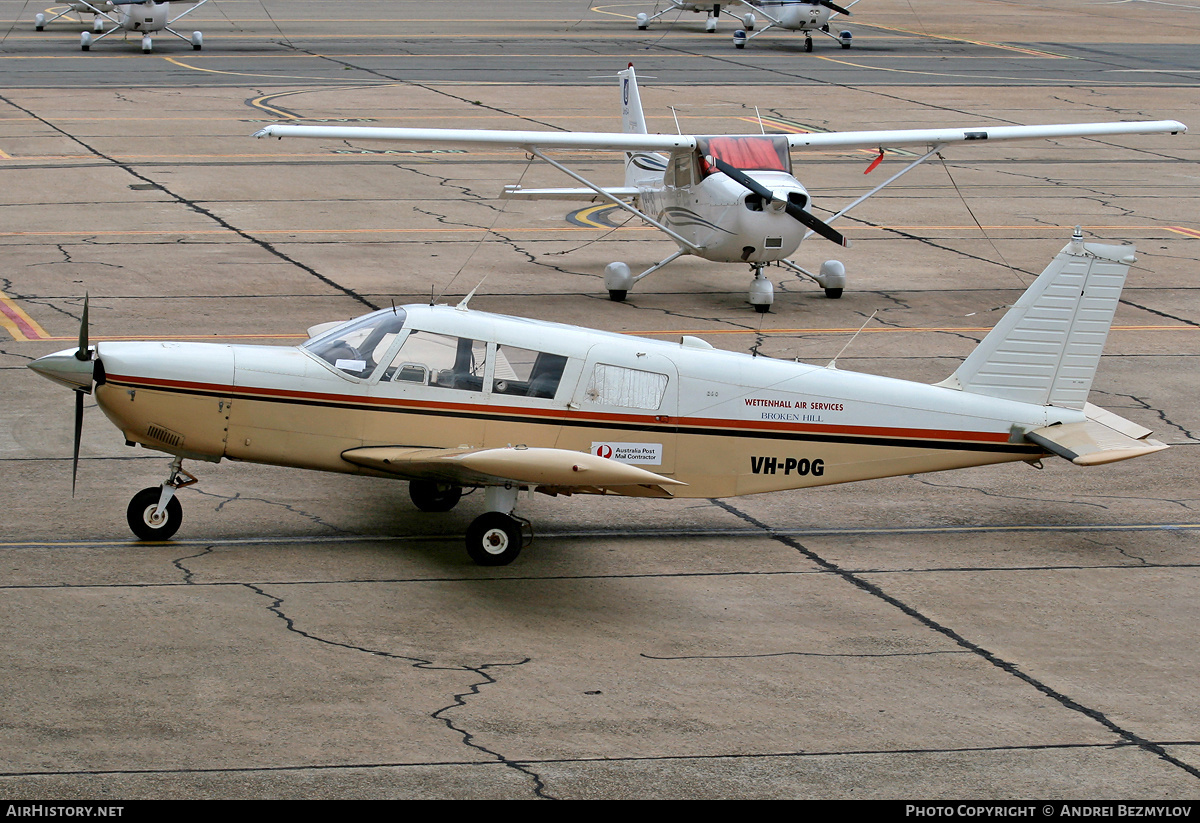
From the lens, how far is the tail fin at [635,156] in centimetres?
2150

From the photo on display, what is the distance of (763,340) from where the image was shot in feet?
60.2

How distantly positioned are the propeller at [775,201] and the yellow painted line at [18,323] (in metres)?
8.88

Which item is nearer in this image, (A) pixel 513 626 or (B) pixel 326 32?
(A) pixel 513 626

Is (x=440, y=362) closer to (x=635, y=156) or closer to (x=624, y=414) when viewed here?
(x=624, y=414)

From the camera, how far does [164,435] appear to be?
11.1 metres

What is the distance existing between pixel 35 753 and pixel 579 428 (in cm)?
493

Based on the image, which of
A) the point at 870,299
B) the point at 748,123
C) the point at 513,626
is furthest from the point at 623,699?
the point at 748,123

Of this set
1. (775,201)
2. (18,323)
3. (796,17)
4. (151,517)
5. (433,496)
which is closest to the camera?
(151,517)

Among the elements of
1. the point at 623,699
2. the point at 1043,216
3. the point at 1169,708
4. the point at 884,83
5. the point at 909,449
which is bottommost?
the point at 623,699

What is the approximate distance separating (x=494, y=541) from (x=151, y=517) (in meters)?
2.80

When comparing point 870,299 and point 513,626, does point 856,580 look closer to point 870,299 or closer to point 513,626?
point 513,626

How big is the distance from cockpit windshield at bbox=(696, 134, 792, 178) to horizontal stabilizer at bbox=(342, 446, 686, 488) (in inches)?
384

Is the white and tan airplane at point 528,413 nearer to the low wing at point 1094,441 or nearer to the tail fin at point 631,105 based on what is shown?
the low wing at point 1094,441

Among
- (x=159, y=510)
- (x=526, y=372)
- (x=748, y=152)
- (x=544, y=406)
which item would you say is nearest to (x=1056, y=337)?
(x=544, y=406)
